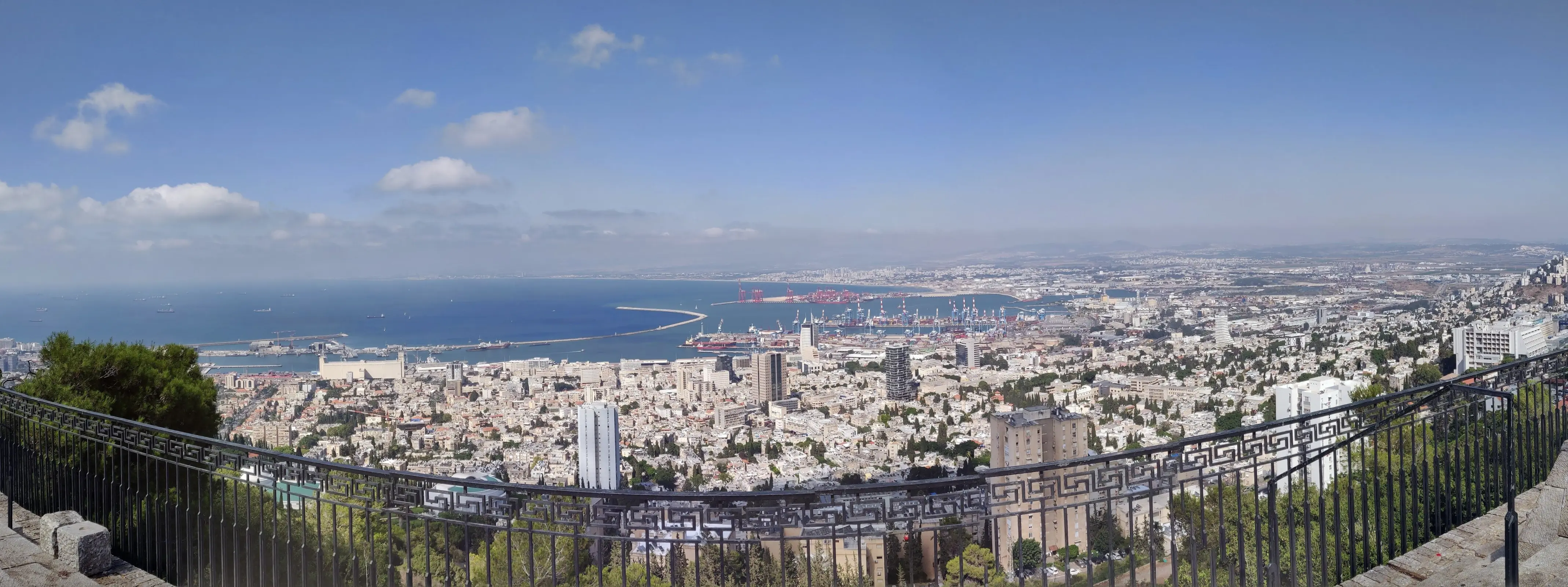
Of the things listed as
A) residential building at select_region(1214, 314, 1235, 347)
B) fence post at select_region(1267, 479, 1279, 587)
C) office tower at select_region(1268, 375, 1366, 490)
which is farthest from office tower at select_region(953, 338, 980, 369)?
fence post at select_region(1267, 479, 1279, 587)

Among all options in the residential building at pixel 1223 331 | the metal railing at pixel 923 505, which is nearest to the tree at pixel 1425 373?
the residential building at pixel 1223 331

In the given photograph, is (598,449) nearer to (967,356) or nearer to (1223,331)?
(967,356)

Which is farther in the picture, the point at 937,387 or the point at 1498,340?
the point at 937,387

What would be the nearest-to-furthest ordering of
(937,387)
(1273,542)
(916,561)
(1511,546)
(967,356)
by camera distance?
(1511,546), (1273,542), (916,561), (937,387), (967,356)

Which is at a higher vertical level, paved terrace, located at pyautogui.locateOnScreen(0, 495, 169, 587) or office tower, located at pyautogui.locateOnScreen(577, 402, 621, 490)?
paved terrace, located at pyautogui.locateOnScreen(0, 495, 169, 587)

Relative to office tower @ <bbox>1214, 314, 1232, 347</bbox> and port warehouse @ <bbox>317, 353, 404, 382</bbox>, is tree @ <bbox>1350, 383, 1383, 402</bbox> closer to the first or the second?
office tower @ <bbox>1214, 314, 1232, 347</bbox>

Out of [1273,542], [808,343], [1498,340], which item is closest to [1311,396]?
[1498,340]

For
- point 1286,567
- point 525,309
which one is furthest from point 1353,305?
point 525,309
